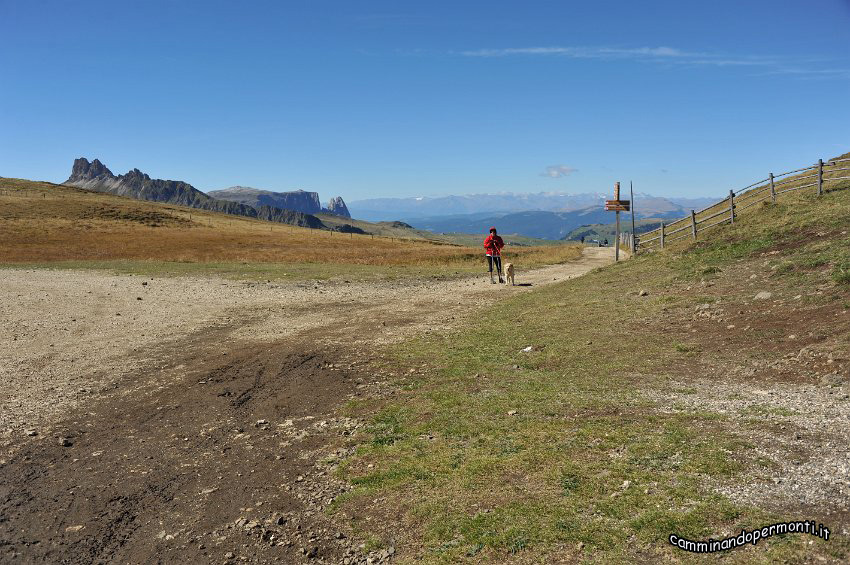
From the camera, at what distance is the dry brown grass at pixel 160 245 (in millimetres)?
52062

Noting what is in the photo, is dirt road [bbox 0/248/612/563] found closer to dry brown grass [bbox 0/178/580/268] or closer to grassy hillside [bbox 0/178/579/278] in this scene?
grassy hillside [bbox 0/178/579/278]

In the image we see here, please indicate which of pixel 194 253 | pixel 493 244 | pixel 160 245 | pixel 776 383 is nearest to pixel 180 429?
pixel 776 383

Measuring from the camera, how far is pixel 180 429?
389 inches

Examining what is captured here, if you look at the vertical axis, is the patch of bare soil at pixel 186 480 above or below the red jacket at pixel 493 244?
below

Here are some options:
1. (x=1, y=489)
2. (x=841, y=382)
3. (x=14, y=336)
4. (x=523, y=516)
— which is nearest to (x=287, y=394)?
(x=1, y=489)

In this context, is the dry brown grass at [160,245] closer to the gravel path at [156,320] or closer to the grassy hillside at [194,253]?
the grassy hillside at [194,253]

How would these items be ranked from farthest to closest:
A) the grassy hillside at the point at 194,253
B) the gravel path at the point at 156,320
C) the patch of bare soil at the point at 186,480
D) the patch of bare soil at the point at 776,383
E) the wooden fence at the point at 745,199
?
the grassy hillside at the point at 194,253, the wooden fence at the point at 745,199, the gravel path at the point at 156,320, the patch of bare soil at the point at 186,480, the patch of bare soil at the point at 776,383

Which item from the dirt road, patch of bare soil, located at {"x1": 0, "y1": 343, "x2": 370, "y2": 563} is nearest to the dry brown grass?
the dirt road

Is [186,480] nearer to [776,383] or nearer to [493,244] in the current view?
[776,383]

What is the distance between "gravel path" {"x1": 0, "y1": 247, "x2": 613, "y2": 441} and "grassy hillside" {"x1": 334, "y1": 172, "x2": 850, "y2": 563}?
5.56 m

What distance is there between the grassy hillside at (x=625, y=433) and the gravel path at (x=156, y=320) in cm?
556

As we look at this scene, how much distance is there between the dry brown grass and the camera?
52.1 metres

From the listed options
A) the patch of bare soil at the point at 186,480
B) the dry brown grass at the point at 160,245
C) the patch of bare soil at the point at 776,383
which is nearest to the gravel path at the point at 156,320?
the patch of bare soil at the point at 186,480

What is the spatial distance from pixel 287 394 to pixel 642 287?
46.8 feet
